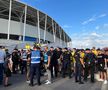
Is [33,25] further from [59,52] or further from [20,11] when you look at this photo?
[59,52]

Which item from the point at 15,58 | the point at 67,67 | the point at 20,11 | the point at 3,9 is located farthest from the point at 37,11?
the point at 67,67

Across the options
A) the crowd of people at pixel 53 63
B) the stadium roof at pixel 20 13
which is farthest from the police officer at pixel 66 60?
the stadium roof at pixel 20 13

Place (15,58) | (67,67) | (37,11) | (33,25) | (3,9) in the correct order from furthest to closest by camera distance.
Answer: (33,25), (37,11), (3,9), (15,58), (67,67)

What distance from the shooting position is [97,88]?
968 centimetres

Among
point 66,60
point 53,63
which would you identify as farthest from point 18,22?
point 53,63

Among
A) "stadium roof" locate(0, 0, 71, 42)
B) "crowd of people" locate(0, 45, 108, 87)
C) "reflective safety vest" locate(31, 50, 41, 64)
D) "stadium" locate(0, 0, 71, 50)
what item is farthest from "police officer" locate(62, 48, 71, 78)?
"stadium roof" locate(0, 0, 71, 42)

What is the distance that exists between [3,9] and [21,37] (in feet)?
22.4

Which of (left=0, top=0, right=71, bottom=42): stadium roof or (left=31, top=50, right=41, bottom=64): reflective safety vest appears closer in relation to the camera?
(left=31, top=50, right=41, bottom=64): reflective safety vest

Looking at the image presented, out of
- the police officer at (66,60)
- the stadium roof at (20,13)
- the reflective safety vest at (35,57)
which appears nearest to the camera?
the reflective safety vest at (35,57)

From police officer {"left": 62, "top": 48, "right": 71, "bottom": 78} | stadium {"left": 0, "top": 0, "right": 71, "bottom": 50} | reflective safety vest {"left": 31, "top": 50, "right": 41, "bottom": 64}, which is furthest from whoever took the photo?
stadium {"left": 0, "top": 0, "right": 71, "bottom": 50}

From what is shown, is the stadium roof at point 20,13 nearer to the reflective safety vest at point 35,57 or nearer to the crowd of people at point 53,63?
the crowd of people at point 53,63

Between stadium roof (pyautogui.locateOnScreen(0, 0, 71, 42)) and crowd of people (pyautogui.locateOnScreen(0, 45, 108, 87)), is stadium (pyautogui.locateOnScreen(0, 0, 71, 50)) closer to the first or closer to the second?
stadium roof (pyautogui.locateOnScreen(0, 0, 71, 42))

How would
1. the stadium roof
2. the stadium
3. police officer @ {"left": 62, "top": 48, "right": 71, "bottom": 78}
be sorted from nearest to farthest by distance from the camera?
police officer @ {"left": 62, "top": 48, "right": 71, "bottom": 78}, the stadium roof, the stadium

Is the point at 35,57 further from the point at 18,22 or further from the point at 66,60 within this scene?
the point at 18,22
